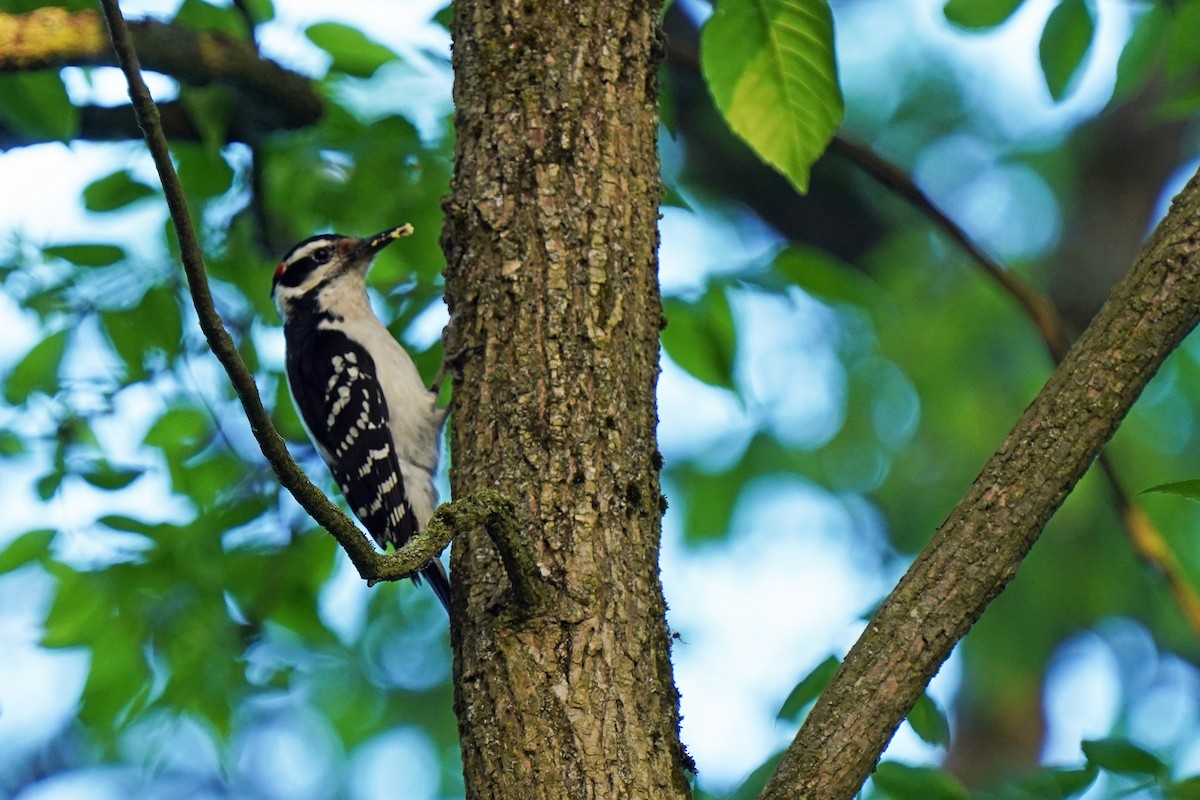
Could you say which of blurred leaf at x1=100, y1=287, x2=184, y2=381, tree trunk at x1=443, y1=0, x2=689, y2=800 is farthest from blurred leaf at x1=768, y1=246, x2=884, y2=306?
blurred leaf at x1=100, y1=287, x2=184, y2=381

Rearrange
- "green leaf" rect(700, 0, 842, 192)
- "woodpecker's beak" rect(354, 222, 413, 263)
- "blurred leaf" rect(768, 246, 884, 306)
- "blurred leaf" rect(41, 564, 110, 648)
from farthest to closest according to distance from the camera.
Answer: "woodpecker's beak" rect(354, 222, 413, 263), "blurred leaf" rect(41, 564, 110, 648), "blurred leaf" rect(768, 246, 884, 306), "green leaf" rect(700, 0, 842, 192)

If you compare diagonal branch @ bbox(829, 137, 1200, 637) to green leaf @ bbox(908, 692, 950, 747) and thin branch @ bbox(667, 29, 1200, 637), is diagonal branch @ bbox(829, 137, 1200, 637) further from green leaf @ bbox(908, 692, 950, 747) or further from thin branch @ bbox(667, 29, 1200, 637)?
green leaf @ bbox(908, 692, 950, 747)

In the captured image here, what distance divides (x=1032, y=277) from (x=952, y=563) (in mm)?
7513

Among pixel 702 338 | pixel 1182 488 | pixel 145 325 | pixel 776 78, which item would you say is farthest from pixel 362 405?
pixel 1182 488

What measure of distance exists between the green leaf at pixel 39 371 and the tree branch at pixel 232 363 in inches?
86.4

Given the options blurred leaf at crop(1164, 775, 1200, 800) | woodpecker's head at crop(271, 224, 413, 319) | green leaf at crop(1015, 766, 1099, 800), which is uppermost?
woodpecker's head at crop(271, 224, 413, 319)

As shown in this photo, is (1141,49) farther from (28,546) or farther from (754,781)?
(28,546)

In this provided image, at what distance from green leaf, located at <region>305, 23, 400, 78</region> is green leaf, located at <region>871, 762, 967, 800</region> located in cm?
238

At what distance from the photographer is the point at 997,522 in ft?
6.75

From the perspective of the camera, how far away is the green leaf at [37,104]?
10.4 feet

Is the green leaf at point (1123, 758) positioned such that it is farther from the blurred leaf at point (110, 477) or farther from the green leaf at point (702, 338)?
the blurred leaf at point (110, 477)

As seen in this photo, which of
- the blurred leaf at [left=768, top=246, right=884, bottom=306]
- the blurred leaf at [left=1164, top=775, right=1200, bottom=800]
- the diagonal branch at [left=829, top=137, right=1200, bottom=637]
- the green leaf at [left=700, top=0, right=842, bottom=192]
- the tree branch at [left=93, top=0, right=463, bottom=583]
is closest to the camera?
the tree branch at [left=93, top=0, right=463, bottom=583]

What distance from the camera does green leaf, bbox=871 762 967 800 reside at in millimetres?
2543

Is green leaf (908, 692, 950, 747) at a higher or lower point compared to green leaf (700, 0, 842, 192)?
lower
